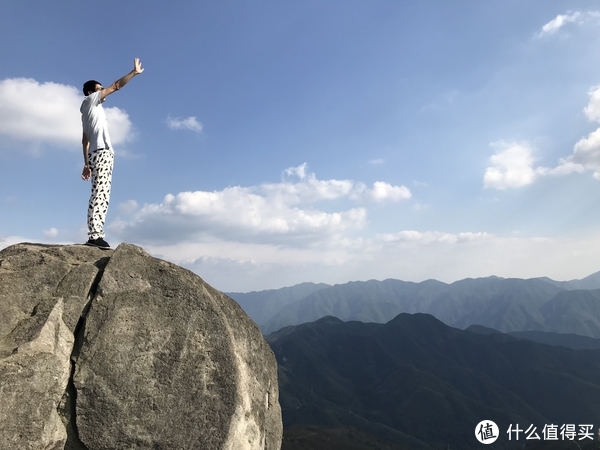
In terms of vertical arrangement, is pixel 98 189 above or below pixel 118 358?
above

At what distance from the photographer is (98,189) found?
30.3ft

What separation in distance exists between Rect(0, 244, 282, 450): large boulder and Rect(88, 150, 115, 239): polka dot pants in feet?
3.14

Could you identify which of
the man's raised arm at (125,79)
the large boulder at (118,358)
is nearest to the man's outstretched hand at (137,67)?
the man's raised arm at (125,79)

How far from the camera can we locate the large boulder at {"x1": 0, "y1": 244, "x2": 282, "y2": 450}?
20.9 feet

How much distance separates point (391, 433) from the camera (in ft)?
373

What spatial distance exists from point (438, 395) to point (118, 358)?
489 feet

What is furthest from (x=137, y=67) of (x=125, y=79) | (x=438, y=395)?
(x=438, y=395)

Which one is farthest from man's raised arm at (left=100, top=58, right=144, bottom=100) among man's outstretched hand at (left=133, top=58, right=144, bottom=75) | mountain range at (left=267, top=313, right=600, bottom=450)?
mountain range at (left=267, top=313, right=600, bottom=450)

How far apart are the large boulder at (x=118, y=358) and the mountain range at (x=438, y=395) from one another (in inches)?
2949

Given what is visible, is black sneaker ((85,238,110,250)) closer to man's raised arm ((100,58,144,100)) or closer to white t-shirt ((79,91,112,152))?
white t-shirt ((79,91,112,152))

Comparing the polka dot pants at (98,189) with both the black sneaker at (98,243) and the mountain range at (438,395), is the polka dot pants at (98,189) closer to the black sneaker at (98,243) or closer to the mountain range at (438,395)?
the black sneaker at (98,243)

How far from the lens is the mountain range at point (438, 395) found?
4446 inches

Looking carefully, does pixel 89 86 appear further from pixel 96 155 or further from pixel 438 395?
pixel 438 395

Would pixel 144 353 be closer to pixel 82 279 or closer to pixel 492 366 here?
pixel 82 279
